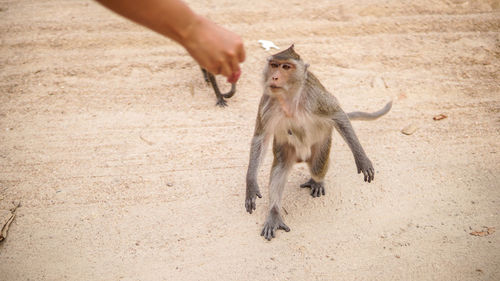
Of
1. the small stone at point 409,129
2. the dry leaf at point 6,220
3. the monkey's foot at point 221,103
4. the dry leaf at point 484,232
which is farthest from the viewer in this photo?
the monkey's foot at point 221,103

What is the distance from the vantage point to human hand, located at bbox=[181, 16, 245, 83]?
6.34 feet

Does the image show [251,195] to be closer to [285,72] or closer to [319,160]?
[319,160]

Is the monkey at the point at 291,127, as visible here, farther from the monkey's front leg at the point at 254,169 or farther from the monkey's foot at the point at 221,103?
the monkey's foot at the point at 221,103

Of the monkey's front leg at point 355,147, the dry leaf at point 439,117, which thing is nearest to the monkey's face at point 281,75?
the monkey's front leg at point 355,147

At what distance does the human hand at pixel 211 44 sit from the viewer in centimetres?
193

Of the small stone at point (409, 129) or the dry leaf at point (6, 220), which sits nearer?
the dry leaf at point (6, 220)

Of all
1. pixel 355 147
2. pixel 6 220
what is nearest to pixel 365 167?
pixel 355 147

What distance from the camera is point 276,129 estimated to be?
3.57 m

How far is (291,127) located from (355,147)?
629 mm

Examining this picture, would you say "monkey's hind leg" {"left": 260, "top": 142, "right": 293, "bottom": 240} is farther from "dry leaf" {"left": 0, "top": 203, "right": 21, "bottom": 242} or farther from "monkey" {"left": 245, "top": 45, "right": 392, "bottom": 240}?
"dry leaf" {"left": 0, "top": 203, "right": 21, "bottom": 242}


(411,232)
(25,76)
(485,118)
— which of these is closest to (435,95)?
(485,118)

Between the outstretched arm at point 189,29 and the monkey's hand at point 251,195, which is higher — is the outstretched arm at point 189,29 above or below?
above

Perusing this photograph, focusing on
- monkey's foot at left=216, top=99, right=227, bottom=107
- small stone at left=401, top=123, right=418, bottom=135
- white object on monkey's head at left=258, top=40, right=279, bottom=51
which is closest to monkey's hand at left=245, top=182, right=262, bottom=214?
monkey's foot at left=216, top=99, right=227, bottom=107

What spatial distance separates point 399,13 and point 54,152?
6109 mm
